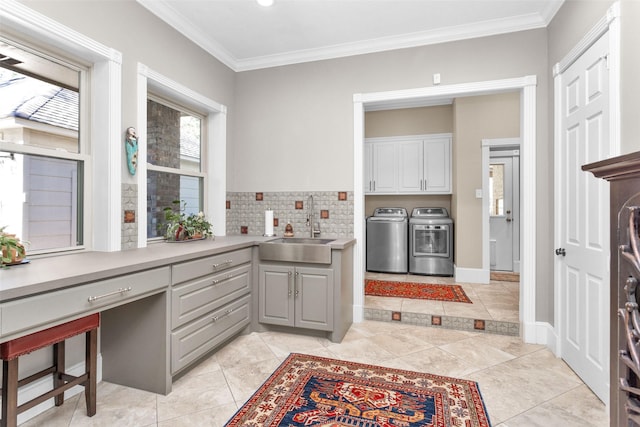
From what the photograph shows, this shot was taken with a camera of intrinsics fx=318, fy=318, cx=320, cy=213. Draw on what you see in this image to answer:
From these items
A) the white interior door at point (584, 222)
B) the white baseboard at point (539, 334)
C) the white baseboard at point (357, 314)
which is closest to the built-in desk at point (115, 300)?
the white baseboard at point (357, 314)

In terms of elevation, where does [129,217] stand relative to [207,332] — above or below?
above

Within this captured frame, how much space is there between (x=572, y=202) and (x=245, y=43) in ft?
10.5

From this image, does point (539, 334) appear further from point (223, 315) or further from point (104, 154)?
point (104, 154)

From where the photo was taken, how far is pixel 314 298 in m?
2.80

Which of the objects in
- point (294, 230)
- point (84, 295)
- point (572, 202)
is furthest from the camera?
point (294, 230)

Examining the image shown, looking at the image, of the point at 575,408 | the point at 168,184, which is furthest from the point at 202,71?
the point at 575,408

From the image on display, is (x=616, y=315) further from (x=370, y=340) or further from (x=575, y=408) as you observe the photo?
(x=370, y=340)

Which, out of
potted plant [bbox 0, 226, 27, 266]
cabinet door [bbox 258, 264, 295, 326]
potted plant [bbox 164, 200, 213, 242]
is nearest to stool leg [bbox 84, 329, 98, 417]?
potted plant [bbox 0, 226, 27, 266]

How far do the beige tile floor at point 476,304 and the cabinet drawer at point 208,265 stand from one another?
1477 millimetres

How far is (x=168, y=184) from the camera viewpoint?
3.02 metres

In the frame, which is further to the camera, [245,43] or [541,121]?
[245,43]

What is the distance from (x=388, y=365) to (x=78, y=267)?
2.07m

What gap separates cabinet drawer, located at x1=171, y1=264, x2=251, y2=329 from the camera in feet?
6.75

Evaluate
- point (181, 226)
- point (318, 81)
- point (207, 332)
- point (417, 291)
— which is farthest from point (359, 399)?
point (318, 81)
